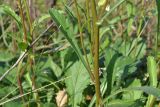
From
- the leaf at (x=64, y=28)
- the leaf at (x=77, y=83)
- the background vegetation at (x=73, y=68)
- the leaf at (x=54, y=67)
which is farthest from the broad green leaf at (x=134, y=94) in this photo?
the leaf at (x=64, y=28)

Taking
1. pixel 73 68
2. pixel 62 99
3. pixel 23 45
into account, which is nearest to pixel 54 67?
pixel 73 68

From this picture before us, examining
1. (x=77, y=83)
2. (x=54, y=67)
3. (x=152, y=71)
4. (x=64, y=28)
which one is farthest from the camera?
(x=54, y=67)

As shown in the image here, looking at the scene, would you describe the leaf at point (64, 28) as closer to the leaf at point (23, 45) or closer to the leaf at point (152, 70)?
the leaf at point (23, 45)

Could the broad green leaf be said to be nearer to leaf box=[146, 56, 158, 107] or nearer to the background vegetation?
the background vegetation

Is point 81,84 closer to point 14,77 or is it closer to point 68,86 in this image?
point 68,86

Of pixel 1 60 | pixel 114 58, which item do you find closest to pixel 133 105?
pixel 114 58

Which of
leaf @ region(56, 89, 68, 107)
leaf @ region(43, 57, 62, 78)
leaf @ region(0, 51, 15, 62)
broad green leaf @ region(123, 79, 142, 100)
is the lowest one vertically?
broad green leaf @ region(123, 79, 142, 100)

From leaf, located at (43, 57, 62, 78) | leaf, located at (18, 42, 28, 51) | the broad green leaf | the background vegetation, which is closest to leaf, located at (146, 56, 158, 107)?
the background vegetation

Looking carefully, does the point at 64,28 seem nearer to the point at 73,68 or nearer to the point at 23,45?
the point at 23,45
